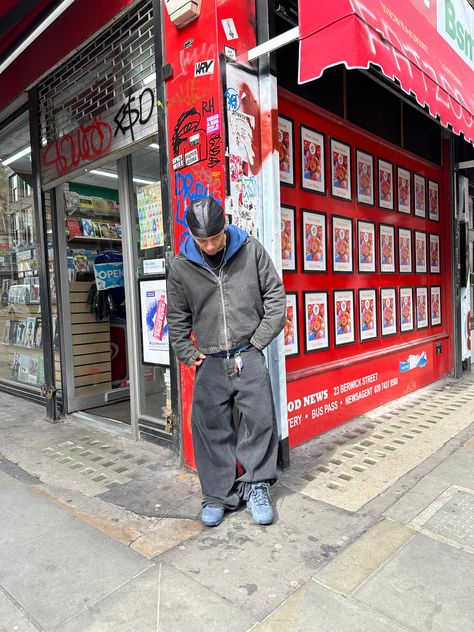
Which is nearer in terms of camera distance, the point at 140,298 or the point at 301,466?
the point at 301,466

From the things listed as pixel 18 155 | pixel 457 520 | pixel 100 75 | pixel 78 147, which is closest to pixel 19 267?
pixel 18 155

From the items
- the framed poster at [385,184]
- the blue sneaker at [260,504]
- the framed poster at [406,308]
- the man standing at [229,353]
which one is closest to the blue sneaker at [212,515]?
the man standing at [229,353]

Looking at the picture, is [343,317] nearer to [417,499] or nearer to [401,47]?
[417,499]

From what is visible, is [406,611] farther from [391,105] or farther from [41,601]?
[391,105]

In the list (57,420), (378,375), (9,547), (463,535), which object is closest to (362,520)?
(463,535)

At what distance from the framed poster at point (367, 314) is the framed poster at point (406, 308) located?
64cm

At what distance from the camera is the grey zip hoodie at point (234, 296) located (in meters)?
2.64

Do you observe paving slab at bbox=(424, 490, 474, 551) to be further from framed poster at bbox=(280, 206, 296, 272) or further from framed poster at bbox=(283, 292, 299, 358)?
framed poster at bbox=(280, 206, 296, 272)

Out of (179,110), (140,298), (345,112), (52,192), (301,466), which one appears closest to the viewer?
(179,110)

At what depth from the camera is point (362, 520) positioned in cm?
266

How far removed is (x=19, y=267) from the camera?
6023mm

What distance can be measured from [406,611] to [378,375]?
3.15m

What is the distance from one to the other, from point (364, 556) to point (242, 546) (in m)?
0.62

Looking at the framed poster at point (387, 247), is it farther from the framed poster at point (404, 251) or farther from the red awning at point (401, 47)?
the red awning at point (401, 47)
